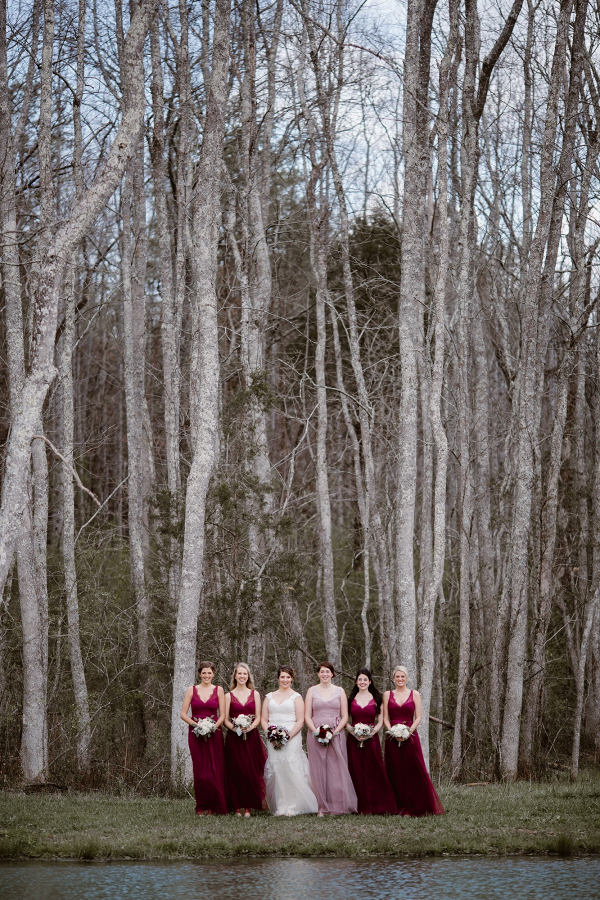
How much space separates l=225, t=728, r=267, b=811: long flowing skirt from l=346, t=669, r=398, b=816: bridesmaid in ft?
3.06

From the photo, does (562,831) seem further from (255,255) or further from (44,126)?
(255,255)

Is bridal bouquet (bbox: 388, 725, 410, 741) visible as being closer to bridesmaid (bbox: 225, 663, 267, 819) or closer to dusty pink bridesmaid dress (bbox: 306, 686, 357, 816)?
dusty pink bridesmaid dress (bbox: 306, 686, 357, 816)

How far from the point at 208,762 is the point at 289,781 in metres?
0.82

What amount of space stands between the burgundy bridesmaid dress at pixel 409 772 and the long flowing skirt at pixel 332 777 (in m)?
0.44

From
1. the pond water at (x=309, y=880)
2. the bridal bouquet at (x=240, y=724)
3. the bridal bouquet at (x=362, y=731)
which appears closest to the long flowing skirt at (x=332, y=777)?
the bridal bouquet at (x=362, y=731)

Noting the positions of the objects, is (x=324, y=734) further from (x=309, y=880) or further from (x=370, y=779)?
(x=309, y=880)

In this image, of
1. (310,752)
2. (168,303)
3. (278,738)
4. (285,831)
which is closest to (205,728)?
(278,738)

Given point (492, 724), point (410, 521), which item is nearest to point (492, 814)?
point (410, 521)

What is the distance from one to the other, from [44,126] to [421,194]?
531 cm

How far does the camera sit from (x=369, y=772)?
9664mm

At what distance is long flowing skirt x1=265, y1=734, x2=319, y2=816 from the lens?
31.0 ft

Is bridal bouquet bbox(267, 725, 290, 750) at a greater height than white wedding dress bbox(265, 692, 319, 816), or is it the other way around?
bridal bouquet bbox(267, 725, 290, 750)

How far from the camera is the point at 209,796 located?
950 cm

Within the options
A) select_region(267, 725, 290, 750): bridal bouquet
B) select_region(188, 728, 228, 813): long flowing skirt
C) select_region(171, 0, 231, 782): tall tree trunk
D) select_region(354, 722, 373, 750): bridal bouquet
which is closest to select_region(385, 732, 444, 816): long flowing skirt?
select_region(354, 722, 373, 750): bridal bouquet
